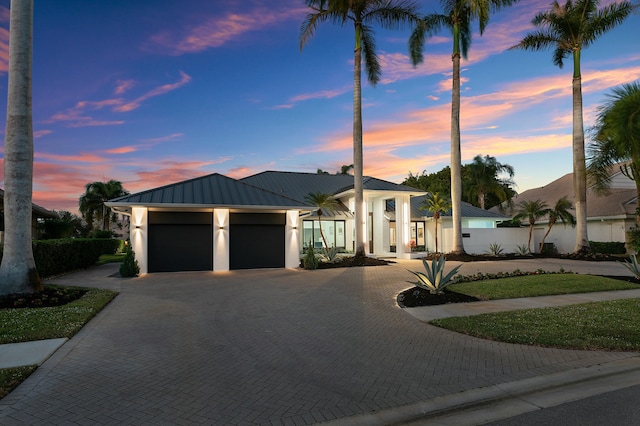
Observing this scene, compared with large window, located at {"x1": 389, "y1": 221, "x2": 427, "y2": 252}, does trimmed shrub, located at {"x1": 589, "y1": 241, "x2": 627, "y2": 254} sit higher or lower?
lower

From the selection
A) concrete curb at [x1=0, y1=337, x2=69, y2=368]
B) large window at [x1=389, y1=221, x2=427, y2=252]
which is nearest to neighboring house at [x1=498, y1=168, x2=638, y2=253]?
large window at [x1=389, y1=221, x2=427, y2=252]

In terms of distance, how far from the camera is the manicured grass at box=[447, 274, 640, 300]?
11023mm

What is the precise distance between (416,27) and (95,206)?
44.1 metres

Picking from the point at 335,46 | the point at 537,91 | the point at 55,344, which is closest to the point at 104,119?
the point at 335,46

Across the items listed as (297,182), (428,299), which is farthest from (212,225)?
(297,182)

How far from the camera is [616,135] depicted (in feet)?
59.5

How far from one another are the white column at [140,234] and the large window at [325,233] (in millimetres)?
10855

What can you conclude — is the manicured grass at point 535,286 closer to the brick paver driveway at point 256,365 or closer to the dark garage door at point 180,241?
the brick paver driveway at point 256,365

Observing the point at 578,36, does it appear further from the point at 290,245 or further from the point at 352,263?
the point at 290,245

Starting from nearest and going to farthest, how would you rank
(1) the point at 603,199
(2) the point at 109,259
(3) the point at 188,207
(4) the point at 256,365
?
(4) the point at 256,365, (3) the point at 188,207, (2) the point at 109,259, (1) the point at 603,199

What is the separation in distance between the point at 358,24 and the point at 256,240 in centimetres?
1421

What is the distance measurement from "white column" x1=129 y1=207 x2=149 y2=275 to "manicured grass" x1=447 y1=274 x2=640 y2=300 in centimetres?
1361

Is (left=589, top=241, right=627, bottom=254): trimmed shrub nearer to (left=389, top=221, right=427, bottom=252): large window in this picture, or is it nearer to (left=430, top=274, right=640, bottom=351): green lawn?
(left=389, top=221, right=427, bottom=252): large window

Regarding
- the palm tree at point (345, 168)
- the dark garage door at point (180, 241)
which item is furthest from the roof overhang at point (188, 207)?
the palm tree at point (345, 168)
